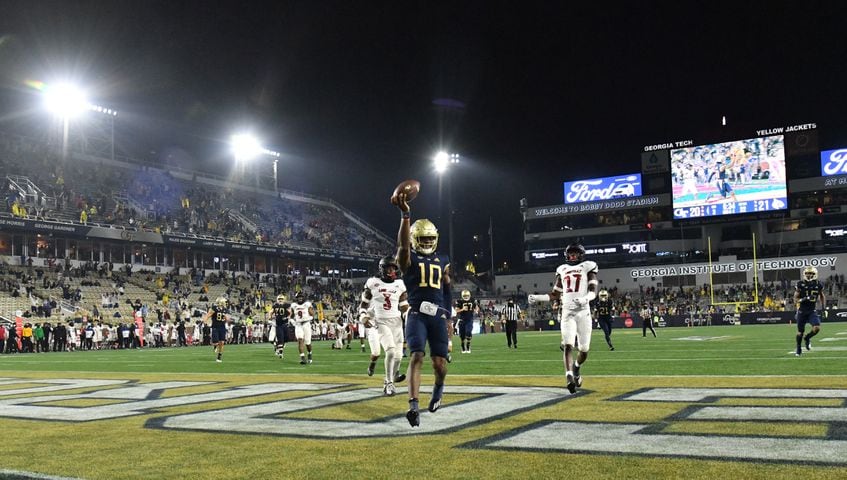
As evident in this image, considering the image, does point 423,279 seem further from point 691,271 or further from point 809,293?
point 691,271

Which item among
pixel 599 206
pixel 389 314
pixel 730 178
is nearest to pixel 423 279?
pixel 389 314

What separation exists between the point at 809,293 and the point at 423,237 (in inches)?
477

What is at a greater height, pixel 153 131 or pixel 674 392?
pixel 153 131

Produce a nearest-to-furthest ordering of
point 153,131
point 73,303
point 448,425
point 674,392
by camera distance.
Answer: point 448,425 → point 674,392 → point 73,303 → point 153,131

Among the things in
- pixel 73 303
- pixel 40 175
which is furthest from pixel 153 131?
pixel 73 303

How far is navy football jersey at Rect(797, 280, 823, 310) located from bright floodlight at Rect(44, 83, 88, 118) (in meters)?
54.5

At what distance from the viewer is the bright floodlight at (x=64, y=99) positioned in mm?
56188

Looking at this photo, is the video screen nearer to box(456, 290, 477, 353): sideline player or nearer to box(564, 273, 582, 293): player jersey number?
box(456, 290, 477, 353): sideline player

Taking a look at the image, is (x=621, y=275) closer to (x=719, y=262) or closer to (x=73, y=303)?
(x=719, y=262)

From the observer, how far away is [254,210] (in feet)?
229

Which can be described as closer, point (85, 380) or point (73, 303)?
point (85, 380)

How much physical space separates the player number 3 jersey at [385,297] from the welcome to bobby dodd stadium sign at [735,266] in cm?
5888

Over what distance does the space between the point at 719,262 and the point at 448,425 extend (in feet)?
219

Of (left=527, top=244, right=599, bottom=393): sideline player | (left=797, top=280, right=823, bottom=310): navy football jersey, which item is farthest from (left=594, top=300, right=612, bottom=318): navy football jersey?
(left=527, top=244, right=599, bottom=393): sideline player
